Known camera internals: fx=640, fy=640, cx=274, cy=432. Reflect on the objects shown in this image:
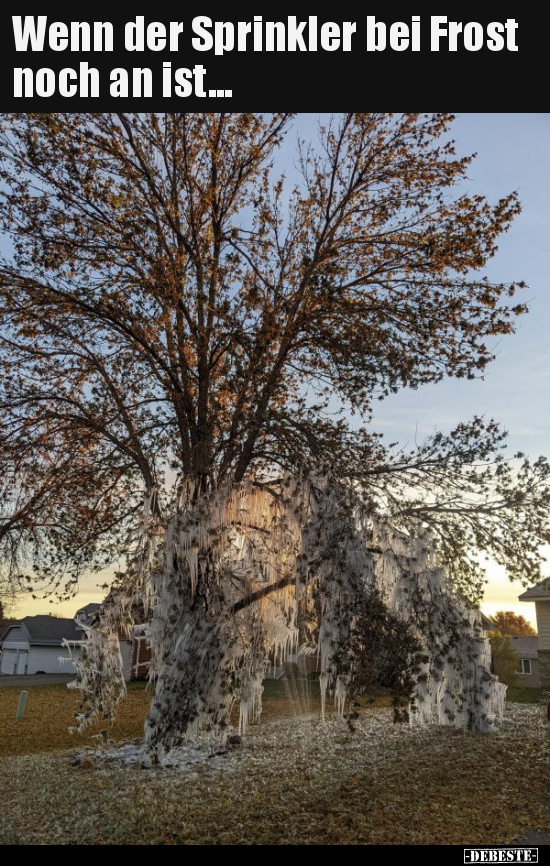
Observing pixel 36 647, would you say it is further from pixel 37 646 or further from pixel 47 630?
pixel 47 630

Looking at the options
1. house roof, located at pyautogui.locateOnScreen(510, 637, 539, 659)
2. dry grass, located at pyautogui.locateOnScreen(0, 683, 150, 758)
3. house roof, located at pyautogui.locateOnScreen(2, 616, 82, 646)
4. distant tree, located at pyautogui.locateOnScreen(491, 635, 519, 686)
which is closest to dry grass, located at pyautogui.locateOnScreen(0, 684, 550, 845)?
dry grass, located at pyautogui.locateOnScreen(0, 683, 150, 758)

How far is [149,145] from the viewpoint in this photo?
13.3m

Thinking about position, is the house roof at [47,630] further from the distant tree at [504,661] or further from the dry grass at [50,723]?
the distant tree at [504,661]

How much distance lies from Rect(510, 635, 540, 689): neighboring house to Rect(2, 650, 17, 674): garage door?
102 feet

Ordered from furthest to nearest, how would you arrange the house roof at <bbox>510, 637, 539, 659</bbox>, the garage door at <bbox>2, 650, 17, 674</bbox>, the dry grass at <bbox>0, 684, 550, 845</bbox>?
1. the garage door at <bbox>2, 650, 17, 674</bbox>
2. the house roof at <bbox>510, 637, 539, 659</bbox>
3. the dry grass at <bbox>0, 684, 550, 845</bbox>

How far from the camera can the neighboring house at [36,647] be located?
40750mm

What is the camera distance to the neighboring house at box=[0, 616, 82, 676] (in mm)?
40750

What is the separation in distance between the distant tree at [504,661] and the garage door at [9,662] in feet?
102

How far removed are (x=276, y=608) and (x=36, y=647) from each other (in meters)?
34.5

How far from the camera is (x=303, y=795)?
26.6 feet

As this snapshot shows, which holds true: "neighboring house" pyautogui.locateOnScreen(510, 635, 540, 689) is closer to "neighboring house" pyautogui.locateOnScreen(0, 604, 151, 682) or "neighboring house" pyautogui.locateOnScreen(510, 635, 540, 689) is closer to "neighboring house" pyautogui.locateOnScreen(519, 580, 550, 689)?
"neighboring house" pyautogui.locateOnScreen(519, 580, 550, 689)

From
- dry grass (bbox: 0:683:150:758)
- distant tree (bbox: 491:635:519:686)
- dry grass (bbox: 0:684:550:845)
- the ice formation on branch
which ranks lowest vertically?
dry grass (bbox: 0:683:150:758)
